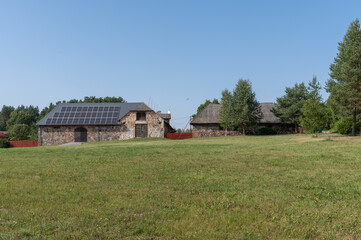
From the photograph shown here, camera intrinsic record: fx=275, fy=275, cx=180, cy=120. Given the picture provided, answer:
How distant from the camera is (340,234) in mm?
4805

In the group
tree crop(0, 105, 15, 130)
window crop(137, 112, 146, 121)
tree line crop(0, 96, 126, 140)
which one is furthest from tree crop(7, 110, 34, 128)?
window crop(137, 112, 146, 121)

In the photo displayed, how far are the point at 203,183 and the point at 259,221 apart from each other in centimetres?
337

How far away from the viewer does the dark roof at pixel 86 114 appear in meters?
48.0

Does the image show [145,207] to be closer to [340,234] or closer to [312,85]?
[340,234]

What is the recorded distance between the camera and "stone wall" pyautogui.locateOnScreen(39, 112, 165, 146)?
47875 mm

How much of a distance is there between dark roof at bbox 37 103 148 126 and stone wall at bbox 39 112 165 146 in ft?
2.92

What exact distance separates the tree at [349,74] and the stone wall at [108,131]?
89.1 feet

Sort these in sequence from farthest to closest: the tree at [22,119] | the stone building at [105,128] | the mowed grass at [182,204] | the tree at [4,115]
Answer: the tree at [4,115], the tree at [22,119], the stone building at [105,128], the mowed grass at [182,204]

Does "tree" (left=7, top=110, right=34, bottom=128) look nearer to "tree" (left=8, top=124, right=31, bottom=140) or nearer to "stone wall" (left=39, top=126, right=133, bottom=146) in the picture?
"tree" (left=8, top=124, right=31, bottom=140)

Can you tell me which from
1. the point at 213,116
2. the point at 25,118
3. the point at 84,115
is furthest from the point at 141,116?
the point at 25,118

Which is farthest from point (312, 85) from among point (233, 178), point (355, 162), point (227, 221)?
point (227, 221)

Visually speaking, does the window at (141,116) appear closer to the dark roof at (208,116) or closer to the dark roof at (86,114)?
the dark roof at (86,114)

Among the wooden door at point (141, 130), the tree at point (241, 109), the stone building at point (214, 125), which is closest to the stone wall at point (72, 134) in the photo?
the wooden door at point (141, 130)

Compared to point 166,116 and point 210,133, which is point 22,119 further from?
point 210,133
